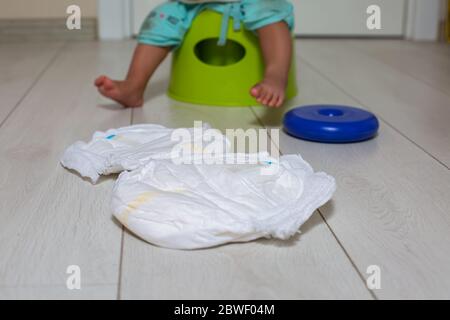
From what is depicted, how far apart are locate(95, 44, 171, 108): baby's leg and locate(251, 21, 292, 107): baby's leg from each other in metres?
0.23

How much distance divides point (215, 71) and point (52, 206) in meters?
0.63

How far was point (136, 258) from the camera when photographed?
67cm

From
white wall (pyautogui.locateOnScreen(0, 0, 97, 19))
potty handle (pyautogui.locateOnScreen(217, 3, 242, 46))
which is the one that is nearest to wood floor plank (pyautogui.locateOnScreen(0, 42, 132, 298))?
potty handle (pyautogui.locateOnScreen(217, 3, 242, 46))

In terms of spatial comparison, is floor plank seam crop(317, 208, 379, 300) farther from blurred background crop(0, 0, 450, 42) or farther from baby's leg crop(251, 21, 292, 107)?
blurred background crop(0, 0, 450, 42)

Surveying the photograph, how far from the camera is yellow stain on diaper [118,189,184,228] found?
2.35 ft

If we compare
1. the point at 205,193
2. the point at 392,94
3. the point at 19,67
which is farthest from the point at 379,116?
the point at 19,67

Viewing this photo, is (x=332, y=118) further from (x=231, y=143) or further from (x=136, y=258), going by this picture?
(x=136, y=258)

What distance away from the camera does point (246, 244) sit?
700mm

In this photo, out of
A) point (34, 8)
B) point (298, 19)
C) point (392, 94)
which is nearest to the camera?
point (392, 94)

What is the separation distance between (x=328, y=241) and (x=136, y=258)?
0.72ft

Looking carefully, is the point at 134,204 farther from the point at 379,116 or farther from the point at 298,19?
the point at 298,19

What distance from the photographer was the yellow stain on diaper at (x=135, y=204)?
0.72 m

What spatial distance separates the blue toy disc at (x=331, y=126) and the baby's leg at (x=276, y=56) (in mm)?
65

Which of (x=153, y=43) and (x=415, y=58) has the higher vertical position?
(x=153, y=43)
